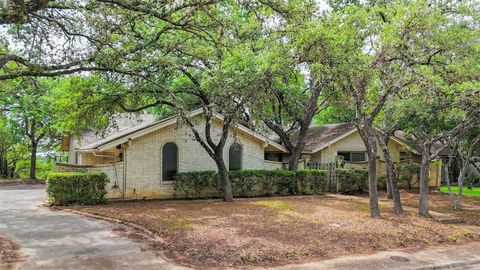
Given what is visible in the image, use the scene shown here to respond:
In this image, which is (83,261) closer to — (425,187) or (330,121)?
(425,187)

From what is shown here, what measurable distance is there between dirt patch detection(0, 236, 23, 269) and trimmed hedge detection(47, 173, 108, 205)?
5.30 m

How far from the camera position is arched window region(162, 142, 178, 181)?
17.7 m

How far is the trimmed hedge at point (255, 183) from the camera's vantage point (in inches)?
684

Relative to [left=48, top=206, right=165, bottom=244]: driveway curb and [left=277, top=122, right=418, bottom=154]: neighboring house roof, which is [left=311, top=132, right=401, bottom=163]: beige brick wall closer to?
[left=277, top=122, right=418, bottom=154]: neighboring house roof

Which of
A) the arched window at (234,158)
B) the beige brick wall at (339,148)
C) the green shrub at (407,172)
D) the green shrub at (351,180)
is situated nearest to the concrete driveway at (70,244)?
the arched window at (234,158)

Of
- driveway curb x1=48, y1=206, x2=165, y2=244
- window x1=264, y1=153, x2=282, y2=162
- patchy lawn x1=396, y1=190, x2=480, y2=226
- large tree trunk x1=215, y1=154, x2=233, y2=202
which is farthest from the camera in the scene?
window x1=264, y1=153, x2=282, y2=162

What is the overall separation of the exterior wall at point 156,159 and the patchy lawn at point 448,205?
8918 mm

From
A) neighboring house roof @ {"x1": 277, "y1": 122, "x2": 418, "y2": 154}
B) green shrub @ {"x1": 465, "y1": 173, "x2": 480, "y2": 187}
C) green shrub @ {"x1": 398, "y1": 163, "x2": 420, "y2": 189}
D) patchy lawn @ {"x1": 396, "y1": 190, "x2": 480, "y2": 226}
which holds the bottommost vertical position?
→ patchy lawn @ {"x1": 396, "y1": 190, "x2": 480, "y2": 226}

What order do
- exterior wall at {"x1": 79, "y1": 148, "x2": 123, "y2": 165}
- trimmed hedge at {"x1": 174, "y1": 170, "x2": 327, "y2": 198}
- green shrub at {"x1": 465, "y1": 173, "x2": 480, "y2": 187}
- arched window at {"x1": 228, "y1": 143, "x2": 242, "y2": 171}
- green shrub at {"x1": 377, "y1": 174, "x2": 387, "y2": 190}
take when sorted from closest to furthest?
trimmed hedge at {"x1": 174, "y1": 170, "x2": 327, "y2": 198}
arched window at {"x1": 228, "y1": 143, "x2": 242, "y2": 171}
exterior wall at {"x1": 79, "y1": 148, "x2": 123, "y2": 165}
green shrub at {"x1": 377, "y1": 174, "x2": 387, "y2": 190}
green shrub at {"x1": 465, "y1": 173, "x2": 480, "y2": 187}

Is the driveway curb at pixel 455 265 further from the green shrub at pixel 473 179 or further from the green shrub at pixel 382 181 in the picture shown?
the green shrub at pixel 473 179

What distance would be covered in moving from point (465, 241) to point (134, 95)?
40.2ft

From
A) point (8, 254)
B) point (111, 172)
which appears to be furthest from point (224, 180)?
point (8, 254)

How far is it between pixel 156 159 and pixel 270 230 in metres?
8.48

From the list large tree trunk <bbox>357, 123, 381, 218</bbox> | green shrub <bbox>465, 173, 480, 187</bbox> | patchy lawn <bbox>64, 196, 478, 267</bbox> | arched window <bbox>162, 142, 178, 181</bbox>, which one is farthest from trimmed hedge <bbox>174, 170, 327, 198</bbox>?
green shrub <bbox>465, 173, 480, 187</bbox>
